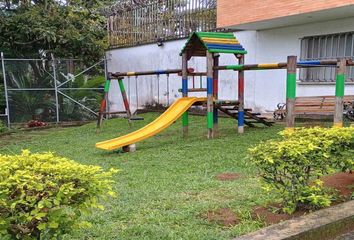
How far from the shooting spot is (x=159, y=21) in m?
16.2

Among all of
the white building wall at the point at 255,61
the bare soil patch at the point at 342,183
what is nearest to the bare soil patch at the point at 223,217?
the bare soil patch at the point at 342,183

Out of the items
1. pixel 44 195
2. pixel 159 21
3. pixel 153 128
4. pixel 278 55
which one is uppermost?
pixel 159 21

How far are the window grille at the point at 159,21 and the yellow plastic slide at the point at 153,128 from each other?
19.1 ft

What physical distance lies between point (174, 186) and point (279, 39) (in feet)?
28.8

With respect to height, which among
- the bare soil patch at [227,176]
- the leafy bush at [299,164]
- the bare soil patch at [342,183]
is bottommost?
the bare soil patch at [227,176]

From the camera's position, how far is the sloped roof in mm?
8773

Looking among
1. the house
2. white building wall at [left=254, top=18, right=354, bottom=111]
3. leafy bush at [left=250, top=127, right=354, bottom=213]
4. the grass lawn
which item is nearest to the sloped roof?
the grass lawn

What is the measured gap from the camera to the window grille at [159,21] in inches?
563

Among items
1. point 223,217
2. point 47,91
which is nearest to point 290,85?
point 223,217

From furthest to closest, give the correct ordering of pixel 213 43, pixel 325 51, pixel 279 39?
1. pixel 279 39
2. pixel 325 51
3. pixel 213 43

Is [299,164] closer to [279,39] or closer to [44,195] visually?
[44,195]

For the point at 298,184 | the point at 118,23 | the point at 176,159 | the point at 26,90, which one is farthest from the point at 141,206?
the point at 118,23

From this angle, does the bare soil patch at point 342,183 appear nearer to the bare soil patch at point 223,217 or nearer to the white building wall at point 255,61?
the bare soil patch at point 223,217

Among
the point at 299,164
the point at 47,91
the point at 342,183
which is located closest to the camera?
the point at 299,164
